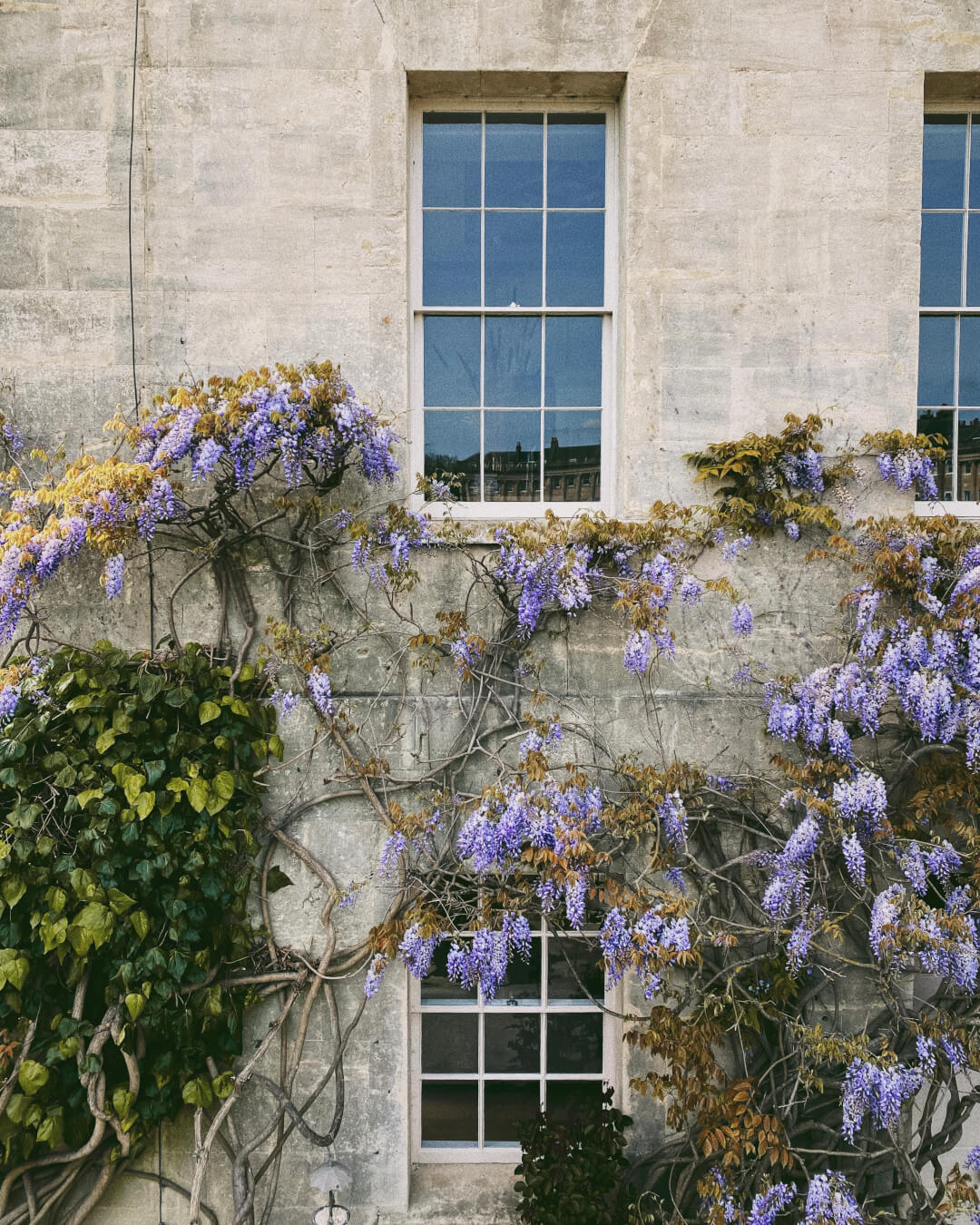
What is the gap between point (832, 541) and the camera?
4.14m

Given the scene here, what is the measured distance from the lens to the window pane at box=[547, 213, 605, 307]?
4.46 metres

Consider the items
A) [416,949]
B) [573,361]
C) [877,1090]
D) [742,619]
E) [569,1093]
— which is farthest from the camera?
[573,361]

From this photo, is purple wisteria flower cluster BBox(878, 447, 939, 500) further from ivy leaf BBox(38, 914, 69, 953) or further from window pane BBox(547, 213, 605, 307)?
ivy leaf BBox(38, 914, 69, 953)

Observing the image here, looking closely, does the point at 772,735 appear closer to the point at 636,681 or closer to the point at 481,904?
the point at 636,681

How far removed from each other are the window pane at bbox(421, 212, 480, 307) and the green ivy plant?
4.01 m

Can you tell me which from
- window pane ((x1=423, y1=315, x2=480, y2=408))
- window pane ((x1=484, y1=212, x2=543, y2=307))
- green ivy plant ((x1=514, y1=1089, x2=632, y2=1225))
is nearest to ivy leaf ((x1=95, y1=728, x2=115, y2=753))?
window pane ((x1=423, y1=315, x2=480, y2=408))

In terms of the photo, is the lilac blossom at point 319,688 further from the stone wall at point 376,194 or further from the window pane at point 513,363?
the window pane at point 513,363

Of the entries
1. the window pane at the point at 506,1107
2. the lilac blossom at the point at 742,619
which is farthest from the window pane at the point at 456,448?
the window pane at the point at 506,1107

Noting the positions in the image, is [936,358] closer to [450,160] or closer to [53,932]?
[450,160]

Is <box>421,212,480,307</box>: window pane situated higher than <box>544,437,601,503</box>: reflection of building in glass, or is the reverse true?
<box>421,212,480,307</box>: window pane

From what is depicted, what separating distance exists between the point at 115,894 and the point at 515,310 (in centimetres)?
332

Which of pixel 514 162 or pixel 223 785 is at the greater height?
pixel 514 162

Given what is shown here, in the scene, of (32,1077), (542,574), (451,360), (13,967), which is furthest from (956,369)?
(32,1077)

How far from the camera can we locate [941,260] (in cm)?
456
